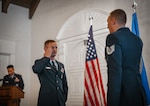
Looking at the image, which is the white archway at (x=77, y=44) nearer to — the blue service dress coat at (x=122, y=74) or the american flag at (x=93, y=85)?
the american flag at (x=93, y=85)

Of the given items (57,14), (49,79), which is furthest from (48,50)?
(57,14)

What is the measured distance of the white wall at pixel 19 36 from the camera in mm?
7348

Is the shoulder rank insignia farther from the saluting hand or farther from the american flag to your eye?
the american flag

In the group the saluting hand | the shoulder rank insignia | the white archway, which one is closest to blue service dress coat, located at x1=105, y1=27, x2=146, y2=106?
the shoulder rank insignia

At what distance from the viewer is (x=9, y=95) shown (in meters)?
4.96

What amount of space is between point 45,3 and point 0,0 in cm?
140

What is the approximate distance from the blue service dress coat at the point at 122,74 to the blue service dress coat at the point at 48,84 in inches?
44.1

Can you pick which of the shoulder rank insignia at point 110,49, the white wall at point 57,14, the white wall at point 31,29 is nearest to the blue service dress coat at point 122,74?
the shoulder rank insignia at point 110,49

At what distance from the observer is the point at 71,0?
21.6 feet

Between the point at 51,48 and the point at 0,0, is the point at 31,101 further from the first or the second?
the point at 51,48

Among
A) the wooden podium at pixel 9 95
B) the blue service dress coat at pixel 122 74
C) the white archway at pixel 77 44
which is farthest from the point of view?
the white archway at pixel 77 44

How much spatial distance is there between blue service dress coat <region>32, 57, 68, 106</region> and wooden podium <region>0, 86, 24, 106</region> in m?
2.39

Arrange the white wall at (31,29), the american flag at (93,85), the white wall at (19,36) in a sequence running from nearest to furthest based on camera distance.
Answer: the american flag at (93,85), the white wall at (31,29), the white wall at (19,36)

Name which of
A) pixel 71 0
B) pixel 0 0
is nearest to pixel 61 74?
pixel 71 0
